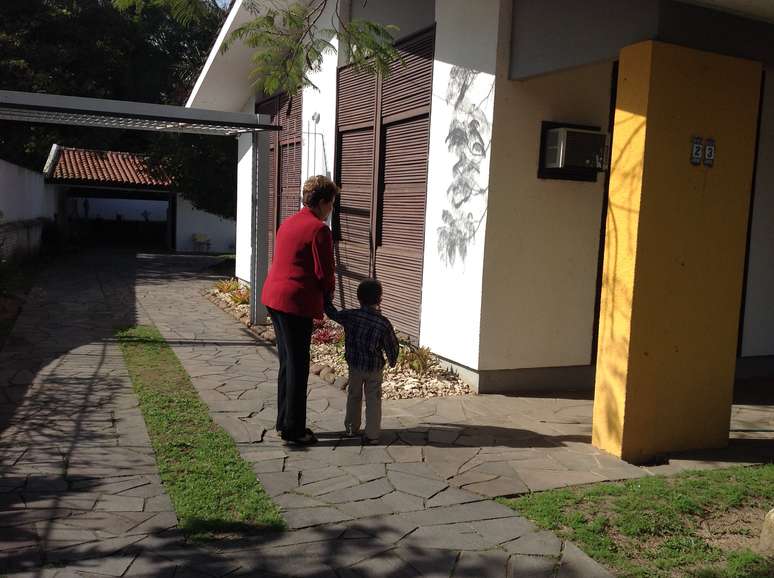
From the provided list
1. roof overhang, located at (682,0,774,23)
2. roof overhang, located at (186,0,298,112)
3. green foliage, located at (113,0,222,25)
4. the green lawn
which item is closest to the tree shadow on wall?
roof overhang, located at (682,0,774,23)

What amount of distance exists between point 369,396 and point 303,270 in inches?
40.9

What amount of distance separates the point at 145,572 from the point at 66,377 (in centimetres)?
421

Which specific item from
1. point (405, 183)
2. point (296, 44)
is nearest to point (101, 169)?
point (405, 183)

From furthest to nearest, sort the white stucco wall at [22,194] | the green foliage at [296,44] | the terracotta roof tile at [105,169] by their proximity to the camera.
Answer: the terracotta roof tile at [105,169] → the white stucco wall at [22,194] → the green foliage at [296,44]

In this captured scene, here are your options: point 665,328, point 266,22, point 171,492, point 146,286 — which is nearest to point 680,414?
point 665,328

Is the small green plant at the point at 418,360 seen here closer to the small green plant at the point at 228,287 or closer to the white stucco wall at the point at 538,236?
the white stucco wall at the point at 538,236

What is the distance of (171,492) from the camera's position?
4316 mm

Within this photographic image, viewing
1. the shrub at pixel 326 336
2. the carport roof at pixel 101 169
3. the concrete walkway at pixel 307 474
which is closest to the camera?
the concrete walkway at pixel 307 474

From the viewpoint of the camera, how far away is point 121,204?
34812mm

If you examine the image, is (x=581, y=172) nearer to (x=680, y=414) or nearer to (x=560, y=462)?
(x=680, y=414)

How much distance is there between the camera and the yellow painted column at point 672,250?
16.1 ft

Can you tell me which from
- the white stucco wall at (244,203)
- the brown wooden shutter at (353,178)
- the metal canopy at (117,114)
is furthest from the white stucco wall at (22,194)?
the brown wooden shutter at (353,178)

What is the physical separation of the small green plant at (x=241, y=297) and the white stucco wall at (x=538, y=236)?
21.4 feet

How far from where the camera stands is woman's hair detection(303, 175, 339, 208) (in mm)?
5156
